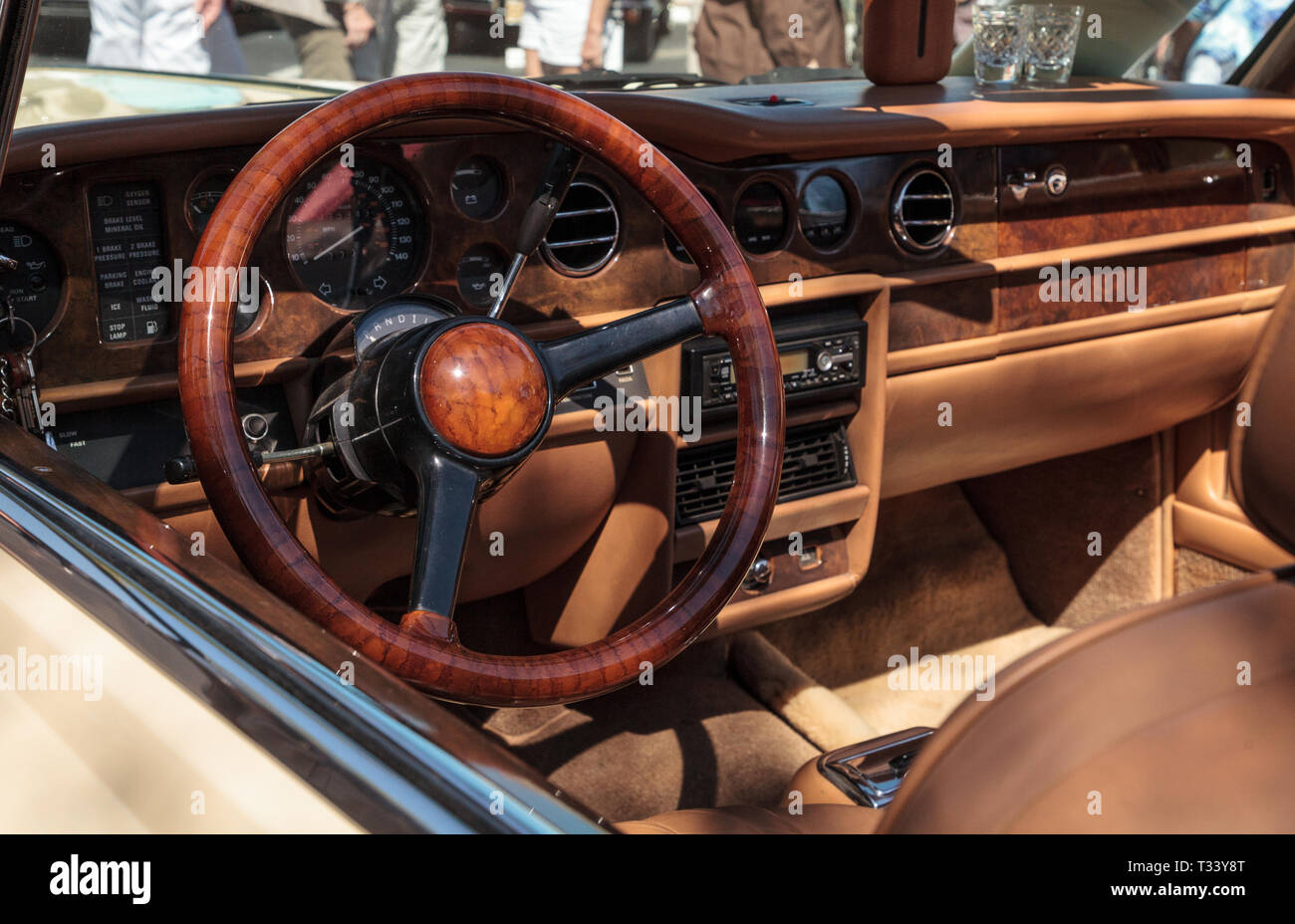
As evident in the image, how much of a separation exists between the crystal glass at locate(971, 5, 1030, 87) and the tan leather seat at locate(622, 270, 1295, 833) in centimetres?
187

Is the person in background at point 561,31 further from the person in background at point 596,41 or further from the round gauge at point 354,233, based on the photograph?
the round gauge at point 354,233

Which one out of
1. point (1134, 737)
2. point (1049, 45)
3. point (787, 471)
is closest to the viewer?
point (1134, 737)

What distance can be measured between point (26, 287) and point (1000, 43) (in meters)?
1.83

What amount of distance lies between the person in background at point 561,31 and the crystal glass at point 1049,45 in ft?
5.25

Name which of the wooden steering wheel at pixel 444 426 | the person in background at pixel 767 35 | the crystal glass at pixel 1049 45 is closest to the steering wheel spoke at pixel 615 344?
the wooden steering wheel at pixel 444 426

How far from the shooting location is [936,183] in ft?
6.60

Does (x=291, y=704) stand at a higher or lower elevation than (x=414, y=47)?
lower

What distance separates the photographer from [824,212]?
75.4 inches

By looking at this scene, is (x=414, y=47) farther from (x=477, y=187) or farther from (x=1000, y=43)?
(x=477, y=187)

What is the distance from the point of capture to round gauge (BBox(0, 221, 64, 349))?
1.35m

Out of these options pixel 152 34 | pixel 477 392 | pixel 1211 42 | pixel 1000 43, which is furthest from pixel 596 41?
pixel 477 392

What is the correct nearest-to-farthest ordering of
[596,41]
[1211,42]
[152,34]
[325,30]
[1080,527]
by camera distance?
[1211,42]
[1080,527]
[152,34]
[596,41]
[325,30]

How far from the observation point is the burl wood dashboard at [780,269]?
1.43 metres
